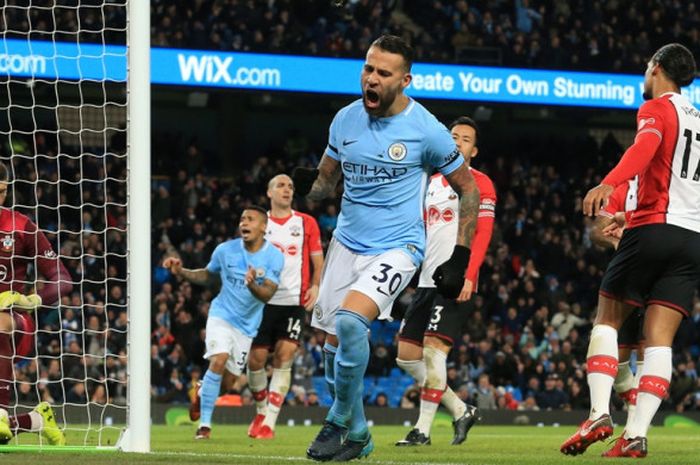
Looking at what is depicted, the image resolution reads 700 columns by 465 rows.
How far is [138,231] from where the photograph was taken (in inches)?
304

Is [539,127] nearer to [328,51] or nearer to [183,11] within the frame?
[328,51]

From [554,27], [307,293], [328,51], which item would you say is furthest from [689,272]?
[554,27]

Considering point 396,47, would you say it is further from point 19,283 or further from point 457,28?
point 457,28

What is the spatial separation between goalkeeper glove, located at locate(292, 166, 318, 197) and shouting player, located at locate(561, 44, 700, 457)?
1791 mm

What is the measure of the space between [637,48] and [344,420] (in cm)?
2283

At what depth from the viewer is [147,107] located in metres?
7.80

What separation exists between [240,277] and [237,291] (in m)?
0.14

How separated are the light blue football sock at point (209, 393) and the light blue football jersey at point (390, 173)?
15.4 ft

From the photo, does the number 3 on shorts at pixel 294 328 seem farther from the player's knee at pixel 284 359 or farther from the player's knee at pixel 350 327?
the player's knee at pixel 350 327

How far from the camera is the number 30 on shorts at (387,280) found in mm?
6789

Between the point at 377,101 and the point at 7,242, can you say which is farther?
the point at 7,242

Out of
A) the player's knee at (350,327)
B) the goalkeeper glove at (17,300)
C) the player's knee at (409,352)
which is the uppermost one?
the goalkeeper glove at (17,300)

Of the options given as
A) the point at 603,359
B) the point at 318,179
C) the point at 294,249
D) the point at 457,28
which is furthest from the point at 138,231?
the point at 457,28

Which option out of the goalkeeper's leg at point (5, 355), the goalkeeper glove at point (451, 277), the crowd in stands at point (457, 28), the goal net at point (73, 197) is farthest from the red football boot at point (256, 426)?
the crowd in stands at point (457, 28)
